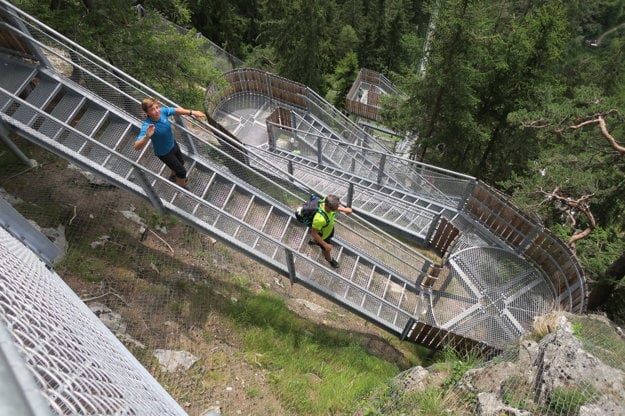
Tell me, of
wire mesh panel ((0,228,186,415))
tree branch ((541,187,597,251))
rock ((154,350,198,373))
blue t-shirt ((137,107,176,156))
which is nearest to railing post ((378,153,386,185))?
tree branch ((541,187,597,251))

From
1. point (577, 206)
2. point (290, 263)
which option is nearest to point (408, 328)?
point (290, 263)

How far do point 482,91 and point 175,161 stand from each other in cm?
1368

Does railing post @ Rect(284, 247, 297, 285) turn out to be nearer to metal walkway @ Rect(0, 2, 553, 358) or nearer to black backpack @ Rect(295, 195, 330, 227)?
metal walkway @ Rect(0, 2, 553, 358)

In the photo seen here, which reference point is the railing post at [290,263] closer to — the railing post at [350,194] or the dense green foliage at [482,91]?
the railing post at [350,194]

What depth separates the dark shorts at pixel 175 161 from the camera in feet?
20.5

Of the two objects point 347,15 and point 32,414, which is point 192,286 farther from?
point 347,15

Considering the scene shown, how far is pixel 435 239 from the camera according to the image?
9.98 metres

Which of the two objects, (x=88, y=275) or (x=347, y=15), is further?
(x=347, y=15)

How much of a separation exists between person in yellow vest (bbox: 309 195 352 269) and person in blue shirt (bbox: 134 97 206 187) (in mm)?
2619

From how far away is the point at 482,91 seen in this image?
1505 cm

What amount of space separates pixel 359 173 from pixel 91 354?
11785 millimetres

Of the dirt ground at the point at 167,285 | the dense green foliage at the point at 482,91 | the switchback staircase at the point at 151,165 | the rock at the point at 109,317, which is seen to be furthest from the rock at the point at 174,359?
the dense green foliage at the point at 482,91

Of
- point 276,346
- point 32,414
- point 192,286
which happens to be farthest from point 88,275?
point 32,414

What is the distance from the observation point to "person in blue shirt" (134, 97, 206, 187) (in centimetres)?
564
